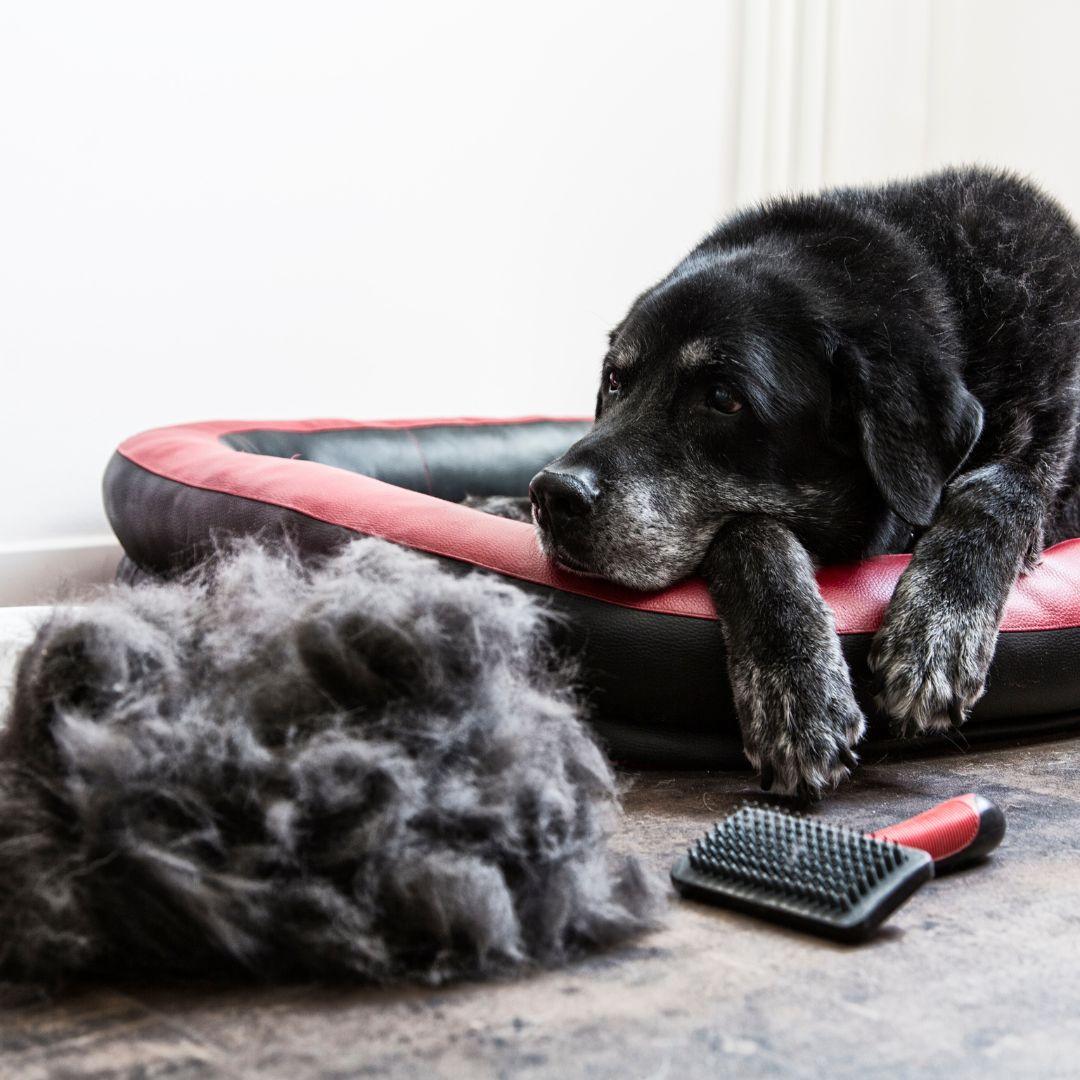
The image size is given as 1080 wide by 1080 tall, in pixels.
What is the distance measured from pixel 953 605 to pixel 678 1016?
851mm

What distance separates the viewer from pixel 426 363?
387cm

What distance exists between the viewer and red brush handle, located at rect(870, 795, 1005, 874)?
1239 mm

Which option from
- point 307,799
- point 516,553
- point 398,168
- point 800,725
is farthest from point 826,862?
point 398,168

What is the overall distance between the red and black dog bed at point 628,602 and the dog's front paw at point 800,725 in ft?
0.31

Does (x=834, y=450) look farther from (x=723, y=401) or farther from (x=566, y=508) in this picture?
(x=566, y=508)

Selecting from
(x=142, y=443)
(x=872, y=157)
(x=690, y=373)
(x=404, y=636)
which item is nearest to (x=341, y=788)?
(x=404, y=636)

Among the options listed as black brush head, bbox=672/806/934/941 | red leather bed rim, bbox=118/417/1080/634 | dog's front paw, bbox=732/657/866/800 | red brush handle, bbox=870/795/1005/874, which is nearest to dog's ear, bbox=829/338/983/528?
red leather bed rim, bbox=118/417/1080/634

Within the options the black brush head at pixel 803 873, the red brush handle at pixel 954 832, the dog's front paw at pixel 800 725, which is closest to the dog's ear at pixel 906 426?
the dog's front paw at pixel 800 725

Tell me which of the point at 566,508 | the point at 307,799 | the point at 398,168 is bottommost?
the point at 307,799

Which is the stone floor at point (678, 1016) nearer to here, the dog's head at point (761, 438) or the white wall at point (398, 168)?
A: the dog's head at point (761, 438)

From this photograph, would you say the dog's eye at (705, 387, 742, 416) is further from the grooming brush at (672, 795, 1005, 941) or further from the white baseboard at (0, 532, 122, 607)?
the white baseboard at (0, 532, 122, 607)

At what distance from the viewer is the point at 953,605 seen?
1.63 meters

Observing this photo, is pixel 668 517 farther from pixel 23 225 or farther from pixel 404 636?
pixel 23 225

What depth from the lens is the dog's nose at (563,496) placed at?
167 centimetres
